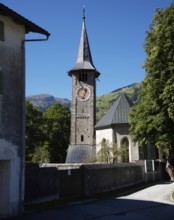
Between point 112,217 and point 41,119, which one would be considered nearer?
point 112,217

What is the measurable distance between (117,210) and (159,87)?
969cm

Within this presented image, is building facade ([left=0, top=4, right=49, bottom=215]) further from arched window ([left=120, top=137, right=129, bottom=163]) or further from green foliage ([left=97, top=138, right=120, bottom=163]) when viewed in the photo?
arched window ([left=120, top=137, right=129, bottom=163])

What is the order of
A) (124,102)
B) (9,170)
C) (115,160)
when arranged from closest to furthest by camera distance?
(9,170) → (115,160) → (124,102)

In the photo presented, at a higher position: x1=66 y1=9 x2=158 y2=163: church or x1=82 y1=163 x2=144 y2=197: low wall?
x1=66 y1=9 x2=158 y2=163: church

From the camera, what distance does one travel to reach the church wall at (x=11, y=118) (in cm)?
1365

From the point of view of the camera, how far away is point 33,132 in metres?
58.7

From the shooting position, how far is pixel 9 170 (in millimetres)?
13695

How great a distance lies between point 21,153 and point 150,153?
95.7 feet

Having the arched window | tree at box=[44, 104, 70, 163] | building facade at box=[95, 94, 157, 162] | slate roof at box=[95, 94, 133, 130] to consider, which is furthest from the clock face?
tree at box=[44, 104, 70, 163]

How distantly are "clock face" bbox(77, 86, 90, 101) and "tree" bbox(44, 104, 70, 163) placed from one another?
553 inches

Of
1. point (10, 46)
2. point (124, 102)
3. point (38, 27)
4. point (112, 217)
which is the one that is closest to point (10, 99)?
point (10, 46)

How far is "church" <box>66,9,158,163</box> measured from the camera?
40.6 meters

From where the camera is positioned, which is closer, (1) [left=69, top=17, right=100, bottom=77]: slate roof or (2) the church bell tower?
(2) the church bell tower

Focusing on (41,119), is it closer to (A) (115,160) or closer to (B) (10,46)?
(A) (115,160)
